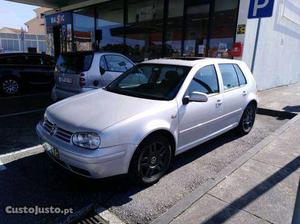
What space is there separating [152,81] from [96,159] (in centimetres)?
178

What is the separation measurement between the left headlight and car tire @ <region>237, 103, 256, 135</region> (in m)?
3.37

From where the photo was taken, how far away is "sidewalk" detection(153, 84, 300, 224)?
9.07 feet

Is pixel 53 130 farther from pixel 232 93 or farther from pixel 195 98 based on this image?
pixel 232 93

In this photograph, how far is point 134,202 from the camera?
306 cm

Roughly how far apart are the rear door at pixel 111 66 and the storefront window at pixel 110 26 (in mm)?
6049

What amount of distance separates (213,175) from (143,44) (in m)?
9.27

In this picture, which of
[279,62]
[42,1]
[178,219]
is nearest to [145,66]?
[178,219]

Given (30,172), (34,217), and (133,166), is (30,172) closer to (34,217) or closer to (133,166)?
(34,217)

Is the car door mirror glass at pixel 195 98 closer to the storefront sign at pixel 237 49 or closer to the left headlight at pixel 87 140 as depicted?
the left headlight at pixel 87 140

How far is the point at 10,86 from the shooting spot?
9.38 metres

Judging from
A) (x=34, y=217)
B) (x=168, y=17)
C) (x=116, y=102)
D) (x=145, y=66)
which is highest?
(x=168, y=17)

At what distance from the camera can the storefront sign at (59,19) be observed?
16078mm

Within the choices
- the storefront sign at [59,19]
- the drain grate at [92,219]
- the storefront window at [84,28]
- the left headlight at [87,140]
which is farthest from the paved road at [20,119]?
the storefront sign at [59,19]

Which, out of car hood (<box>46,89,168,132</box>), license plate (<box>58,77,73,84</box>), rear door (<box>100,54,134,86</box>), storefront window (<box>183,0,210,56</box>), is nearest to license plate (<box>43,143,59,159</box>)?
car hood (<box>46,89,168,132</box>)
